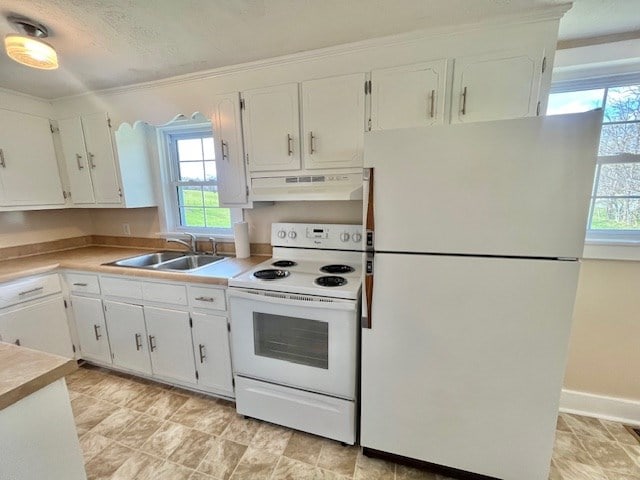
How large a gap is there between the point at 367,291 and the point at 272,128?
1283 mm

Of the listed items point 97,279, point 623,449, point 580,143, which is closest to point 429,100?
point 580,143

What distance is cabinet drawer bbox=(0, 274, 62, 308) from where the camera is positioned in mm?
2010

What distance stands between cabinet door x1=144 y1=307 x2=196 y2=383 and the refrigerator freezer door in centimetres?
154

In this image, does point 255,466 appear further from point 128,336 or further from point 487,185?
point 487,185

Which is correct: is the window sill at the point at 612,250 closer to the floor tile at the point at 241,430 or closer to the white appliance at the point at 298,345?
the white appliance at the point at 298,345

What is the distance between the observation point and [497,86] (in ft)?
4.94

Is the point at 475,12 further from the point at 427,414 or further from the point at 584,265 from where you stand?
the point at 427,414

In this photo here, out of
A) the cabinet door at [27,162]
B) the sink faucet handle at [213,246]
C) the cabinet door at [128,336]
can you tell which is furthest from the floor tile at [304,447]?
the cabinet door at [27,162]

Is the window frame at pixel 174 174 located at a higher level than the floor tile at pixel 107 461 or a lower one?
higher

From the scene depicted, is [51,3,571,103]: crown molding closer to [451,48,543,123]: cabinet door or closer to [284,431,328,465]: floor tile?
[451,48,543,123]: cabinet door

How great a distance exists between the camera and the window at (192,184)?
8.60ft

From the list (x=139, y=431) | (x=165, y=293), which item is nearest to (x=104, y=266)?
(x=165, y=293)

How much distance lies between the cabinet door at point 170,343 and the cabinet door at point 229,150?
92 cm

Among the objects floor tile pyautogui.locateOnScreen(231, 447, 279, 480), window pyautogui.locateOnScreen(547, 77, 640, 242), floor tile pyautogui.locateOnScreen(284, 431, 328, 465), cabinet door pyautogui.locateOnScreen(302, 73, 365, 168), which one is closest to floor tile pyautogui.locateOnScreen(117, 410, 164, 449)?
floor tile pyautogui.locateOnScreen(231, 447, 279, 480)
